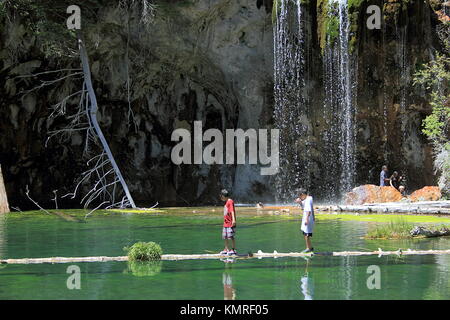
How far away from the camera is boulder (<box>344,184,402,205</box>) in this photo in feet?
86.3

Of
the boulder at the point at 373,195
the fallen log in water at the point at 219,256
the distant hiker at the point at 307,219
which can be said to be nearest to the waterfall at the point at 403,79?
the boulder at the point at 373,195

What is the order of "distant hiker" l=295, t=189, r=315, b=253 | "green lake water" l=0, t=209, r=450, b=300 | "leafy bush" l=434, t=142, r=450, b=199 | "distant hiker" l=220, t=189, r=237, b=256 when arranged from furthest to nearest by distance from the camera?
"leafy bush" l=434, t=142, r=450, b=199
"distant hiker" l=295, t=189, r=315, b=253
"distant hiker" l=220, t=189, r=237, b=256
"green lake water" l=0, t=209, r=450, b=300

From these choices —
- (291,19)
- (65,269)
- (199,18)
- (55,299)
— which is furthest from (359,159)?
(55,299)

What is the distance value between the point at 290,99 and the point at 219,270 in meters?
23.4

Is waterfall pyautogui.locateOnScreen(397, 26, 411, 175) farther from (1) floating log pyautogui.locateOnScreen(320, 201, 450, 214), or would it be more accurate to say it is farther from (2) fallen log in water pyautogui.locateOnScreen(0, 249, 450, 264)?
(2) fallen log in water pyautogui.locateOnScreen(0, 249, 450, 264)

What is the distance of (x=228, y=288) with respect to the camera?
9180 mm

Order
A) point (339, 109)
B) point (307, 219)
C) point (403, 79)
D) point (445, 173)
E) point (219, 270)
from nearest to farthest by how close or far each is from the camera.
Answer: point (219, 270)
point (307, 219)
point (445, 173)
point (403, 79)
point (339, 109)

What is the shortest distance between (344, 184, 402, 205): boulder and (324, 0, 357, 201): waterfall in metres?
5.43

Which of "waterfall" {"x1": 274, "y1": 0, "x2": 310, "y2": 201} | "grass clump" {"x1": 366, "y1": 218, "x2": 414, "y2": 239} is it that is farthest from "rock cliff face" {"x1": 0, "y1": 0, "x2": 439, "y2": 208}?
"grass clump" {"x1": 366, "y1": 218, "x2": 414, "y2": 239}

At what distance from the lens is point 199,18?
1265 inches

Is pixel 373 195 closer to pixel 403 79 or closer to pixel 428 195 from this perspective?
pixel 428 195

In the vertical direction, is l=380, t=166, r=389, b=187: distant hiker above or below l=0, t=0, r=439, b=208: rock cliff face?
below

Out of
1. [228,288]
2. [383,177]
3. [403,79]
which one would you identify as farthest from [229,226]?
[403,79]

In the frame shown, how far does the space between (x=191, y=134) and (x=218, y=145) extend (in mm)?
1751
